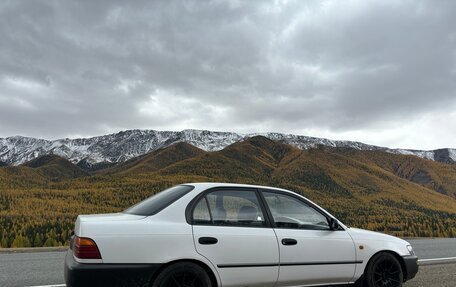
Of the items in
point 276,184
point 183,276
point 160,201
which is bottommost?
point 183,276

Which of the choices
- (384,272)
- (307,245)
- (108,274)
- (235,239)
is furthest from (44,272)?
(384,272)

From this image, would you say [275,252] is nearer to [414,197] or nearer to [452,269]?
[452,269]

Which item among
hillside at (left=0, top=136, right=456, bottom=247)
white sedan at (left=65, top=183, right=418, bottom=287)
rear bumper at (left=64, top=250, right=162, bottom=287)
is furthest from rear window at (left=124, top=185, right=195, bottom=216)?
hillside at (left=0, top=136, right=456, bottom=247)

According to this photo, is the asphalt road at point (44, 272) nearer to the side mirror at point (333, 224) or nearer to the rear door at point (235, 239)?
the side mirror at point (333, 224)

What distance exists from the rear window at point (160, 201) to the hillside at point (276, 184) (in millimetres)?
33823

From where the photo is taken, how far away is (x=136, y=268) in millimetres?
4461

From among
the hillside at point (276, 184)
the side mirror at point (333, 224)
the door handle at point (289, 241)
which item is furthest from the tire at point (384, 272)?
the hillside at point (276, 184)

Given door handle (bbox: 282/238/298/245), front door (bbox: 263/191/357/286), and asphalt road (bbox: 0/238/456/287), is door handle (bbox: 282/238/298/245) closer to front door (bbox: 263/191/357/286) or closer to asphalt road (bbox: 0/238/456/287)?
front door (bbox: 263/191/357/286)

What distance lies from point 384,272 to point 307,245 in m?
1.32

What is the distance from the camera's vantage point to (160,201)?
5.15 metres

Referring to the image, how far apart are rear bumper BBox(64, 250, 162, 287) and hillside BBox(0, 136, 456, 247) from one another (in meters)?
34.5

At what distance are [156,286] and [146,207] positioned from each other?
40.3 inches

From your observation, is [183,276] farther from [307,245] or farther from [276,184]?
[276,184]

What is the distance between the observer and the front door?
17.2 ft
